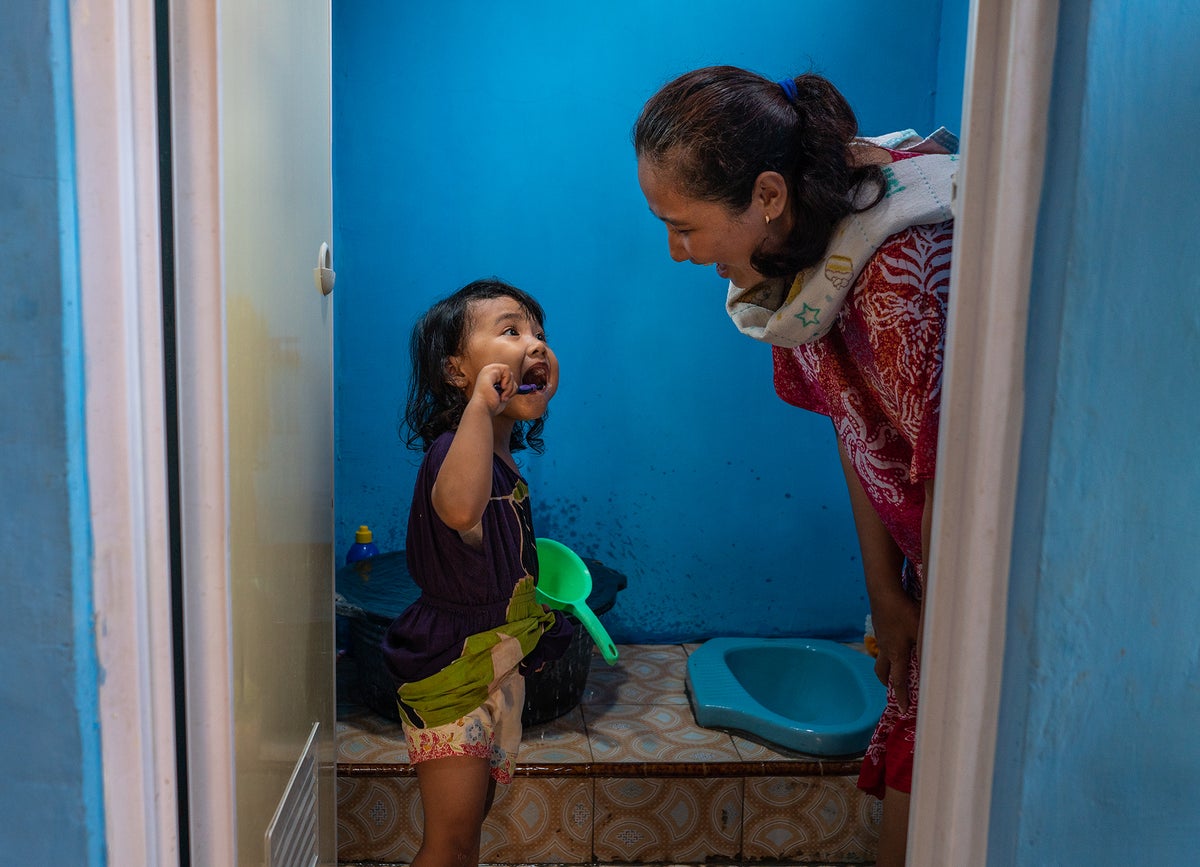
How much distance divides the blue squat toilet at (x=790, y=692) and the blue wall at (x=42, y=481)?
1384 mm

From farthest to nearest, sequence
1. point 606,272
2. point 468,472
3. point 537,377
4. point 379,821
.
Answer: point 606,272 < point 379,821 < point 537,377 < point 468,472

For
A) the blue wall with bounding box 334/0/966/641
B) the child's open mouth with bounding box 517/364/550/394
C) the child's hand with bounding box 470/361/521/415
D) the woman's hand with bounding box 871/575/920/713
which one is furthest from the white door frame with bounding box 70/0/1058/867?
the blue wall with bounding box 334/0/966/641

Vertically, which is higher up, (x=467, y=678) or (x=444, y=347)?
(x=444, y=347)

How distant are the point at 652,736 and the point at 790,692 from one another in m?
0.50

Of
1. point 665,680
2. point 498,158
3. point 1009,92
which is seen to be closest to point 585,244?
point 498,158

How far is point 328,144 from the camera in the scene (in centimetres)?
141

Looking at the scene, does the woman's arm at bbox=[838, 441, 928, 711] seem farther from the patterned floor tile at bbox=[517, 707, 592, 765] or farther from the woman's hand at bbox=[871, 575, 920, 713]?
the patterned floor tile at bbox=[517, 707, 592, 765]

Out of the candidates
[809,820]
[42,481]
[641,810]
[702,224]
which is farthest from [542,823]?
[42,481]

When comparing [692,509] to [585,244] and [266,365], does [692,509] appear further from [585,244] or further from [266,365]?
[266,365]

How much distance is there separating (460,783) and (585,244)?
144 cm

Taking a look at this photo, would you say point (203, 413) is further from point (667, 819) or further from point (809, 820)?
point (809, 820)

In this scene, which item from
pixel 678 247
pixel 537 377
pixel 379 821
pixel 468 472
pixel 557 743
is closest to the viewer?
pixel 678 247

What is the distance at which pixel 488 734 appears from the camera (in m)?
1.38

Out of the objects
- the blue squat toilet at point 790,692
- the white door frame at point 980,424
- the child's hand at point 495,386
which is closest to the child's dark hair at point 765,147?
the white door frame at point 980,424
